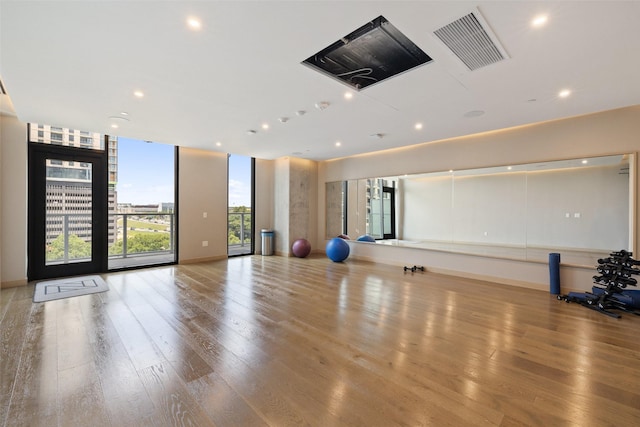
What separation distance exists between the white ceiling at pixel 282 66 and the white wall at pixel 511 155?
41 centimetres

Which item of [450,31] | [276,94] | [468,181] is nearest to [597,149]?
[468,181]

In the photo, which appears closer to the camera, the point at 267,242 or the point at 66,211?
the point at 66,211

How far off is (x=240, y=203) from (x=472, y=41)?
7.13m

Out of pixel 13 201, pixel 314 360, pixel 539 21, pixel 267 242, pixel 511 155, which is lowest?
pixel 314 360

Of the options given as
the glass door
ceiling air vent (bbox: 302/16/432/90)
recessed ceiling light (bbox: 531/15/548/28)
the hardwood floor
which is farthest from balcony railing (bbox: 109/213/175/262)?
recessed ceiling light (bbox: 531/15/548/28)

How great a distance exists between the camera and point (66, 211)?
5527mm

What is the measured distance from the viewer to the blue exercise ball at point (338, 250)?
7.31m

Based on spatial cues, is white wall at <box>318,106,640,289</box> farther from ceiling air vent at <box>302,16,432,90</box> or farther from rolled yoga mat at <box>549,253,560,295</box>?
ceiling air vent at <box>302,16,432,90</box>

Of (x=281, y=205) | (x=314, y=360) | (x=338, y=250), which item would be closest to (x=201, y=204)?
(x=281, y=205)

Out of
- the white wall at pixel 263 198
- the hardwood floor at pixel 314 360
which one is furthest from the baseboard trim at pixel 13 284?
the white wall at pixel 263 198

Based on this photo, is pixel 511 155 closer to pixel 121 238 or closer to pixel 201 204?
pixel 201 204

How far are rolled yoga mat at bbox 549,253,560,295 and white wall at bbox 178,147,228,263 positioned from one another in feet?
23.8

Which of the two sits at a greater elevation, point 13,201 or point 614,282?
point 13,201

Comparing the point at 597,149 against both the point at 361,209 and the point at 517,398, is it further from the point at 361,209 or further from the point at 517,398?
the point at 361,209
